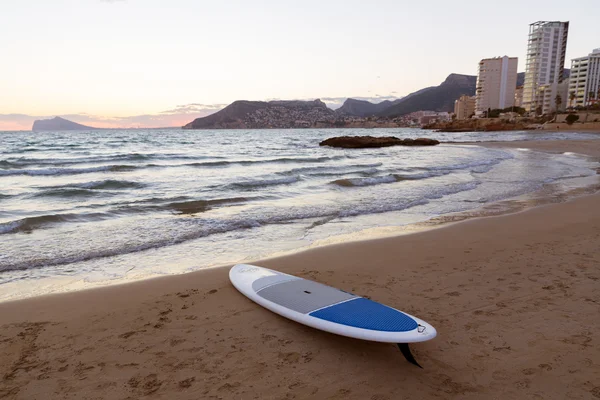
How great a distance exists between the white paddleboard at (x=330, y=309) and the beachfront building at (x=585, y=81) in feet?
413

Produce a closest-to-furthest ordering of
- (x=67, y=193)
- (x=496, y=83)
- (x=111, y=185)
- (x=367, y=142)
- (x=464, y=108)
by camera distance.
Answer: (x=67, y=193) < (x=111, y=185) < (x=367, y=142) < (x=496, y=83) < (x=464, y=108)

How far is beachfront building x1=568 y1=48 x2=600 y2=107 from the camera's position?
352ft

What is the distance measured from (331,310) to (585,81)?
137 metres

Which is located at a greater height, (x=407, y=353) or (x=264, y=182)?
(x=407, y=353)

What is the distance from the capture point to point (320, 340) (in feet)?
10.7

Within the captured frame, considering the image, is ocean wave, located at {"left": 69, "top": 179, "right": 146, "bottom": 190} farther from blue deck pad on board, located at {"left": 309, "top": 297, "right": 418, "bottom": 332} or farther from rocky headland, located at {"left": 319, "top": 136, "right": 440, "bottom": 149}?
rocky headland, located at {"left": 319, "top": 136, "right": 440, "bottom": 149}

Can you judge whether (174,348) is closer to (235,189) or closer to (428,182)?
(235,189)

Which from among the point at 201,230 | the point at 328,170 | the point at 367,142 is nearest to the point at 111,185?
the point at 201,230

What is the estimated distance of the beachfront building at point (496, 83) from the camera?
148 meters

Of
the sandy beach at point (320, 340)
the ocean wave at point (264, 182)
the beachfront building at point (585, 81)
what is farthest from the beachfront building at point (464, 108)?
the sandy beach at point (320, 340)

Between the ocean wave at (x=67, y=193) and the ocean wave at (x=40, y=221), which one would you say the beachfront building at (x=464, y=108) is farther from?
the ocean wave at (x=40, y=221)

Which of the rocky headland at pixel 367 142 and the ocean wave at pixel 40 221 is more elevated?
the rocky headland at pixel 367 142

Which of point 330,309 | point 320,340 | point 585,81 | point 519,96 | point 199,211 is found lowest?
point 199,211

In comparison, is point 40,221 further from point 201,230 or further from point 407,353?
point 407,353
